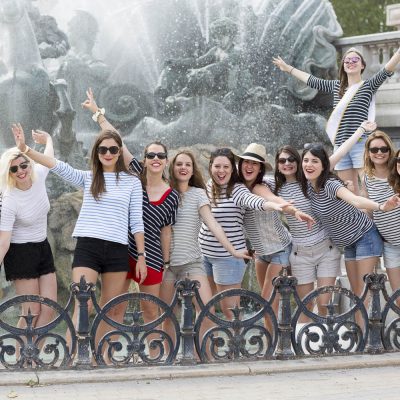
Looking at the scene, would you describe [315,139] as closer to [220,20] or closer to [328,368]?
[220,20]

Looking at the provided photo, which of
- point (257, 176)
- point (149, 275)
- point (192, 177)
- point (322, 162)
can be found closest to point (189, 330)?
point (149, 275)

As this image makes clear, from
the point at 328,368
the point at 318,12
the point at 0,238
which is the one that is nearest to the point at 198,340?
the point at 328,368

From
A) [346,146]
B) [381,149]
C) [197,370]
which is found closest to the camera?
[197,370]

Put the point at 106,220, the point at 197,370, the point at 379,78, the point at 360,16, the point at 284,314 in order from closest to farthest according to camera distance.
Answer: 1. the point at 197,370
2. the point at 106,220
3. the point at 284,314
4. the point at 379,78
5. the point at 360,16

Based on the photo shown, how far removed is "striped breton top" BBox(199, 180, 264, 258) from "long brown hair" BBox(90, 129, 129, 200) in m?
0.81

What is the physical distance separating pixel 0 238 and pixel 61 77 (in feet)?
21.4

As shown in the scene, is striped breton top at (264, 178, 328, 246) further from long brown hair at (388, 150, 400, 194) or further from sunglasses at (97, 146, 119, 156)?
sunglasses at (97, 146, 119, 156)

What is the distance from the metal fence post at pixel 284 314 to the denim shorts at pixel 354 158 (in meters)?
2.37

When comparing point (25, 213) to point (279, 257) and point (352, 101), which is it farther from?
point (352, 101)

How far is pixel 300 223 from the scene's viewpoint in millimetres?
8047

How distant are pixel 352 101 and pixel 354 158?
54 centimetres

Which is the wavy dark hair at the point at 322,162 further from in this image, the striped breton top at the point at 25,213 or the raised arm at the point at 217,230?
the striped breton top at the point at 25,213

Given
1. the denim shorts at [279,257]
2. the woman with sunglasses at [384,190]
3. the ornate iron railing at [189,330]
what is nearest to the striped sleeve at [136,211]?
the ornate iron railing at [189,330]

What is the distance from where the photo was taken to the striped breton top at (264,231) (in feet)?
26.2
